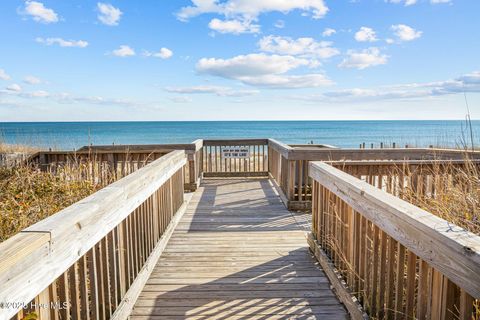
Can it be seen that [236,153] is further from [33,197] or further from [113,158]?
[33,197]

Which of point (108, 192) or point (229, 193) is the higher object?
point (108, 192)

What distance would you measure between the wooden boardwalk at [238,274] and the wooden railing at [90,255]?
23cm

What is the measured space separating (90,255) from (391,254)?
1697 millimetres

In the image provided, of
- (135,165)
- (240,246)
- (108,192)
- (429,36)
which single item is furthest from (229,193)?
(429,36)

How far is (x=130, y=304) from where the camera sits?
244 centimetres

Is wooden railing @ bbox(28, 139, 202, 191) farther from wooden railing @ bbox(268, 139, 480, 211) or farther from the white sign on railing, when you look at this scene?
wooden railing @ bbox(268, 139, 480, 211)

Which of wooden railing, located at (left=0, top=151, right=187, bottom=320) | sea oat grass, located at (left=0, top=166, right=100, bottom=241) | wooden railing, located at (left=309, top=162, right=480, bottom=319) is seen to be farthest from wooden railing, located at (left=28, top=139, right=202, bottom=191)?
wooden railing, located at (left=309, top=162, right=480, bottom=319)

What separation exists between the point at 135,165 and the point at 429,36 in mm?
23393

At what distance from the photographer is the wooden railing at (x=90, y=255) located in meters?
1.09

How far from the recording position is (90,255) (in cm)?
184

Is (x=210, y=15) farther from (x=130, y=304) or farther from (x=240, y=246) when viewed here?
(x=130, y=304)

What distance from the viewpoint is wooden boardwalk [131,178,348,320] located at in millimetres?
2516

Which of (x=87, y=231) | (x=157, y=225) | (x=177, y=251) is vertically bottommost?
(x=177, y=251)

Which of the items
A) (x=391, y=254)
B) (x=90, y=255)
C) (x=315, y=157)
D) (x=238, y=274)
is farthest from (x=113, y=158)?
(x=391, y=254)
